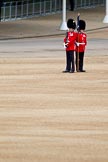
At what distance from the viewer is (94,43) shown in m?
43.8

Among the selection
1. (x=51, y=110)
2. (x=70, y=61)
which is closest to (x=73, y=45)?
(x=70, y=61)

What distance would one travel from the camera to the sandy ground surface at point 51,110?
1688cm

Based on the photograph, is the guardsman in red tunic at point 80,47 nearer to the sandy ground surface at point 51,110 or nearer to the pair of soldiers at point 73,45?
the pair of soldiers at point 73,45

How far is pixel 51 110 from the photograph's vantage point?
21.3 m

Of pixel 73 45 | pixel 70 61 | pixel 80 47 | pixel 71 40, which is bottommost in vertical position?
pixel 70 61

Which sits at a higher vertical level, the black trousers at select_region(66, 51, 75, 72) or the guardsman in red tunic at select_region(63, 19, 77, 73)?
the guardsman in red tunic at select_region(63, 19, 77, 73)

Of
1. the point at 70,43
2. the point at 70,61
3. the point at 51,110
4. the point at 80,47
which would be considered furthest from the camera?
the point at 80,47

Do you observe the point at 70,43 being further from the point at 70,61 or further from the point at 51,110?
the point at 51,110

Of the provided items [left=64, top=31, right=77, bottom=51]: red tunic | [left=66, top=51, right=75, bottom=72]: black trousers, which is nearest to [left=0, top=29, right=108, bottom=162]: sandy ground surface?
[left=66, top=51, right=75, bottom=72]: black trousers

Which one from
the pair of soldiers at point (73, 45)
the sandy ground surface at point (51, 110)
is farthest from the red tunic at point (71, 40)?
the sandy ground surface at point (51, 110)

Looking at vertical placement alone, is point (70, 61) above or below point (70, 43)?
below

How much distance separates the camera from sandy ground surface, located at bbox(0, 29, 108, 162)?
16875 mm

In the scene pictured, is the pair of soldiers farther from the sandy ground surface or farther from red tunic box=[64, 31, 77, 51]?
the sandy ground surface

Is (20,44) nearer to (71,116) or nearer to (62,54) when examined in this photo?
(62,54)
